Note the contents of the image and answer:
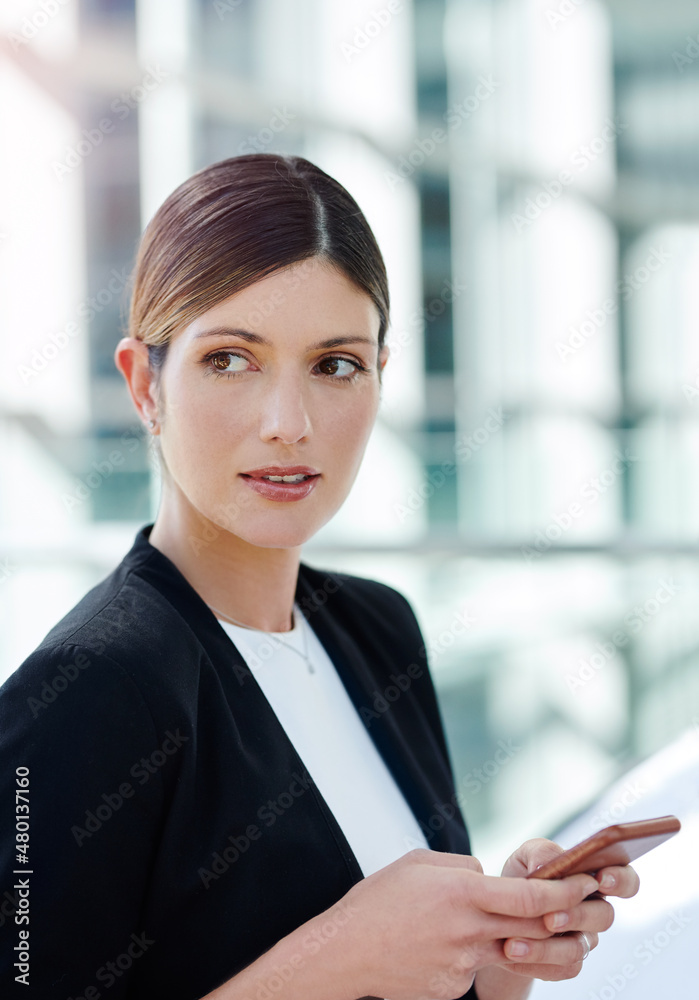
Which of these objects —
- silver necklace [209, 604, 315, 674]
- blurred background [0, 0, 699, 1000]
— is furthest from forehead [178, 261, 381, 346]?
blurred background [0, 0, 699, 1000]

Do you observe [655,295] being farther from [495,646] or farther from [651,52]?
[495,646]

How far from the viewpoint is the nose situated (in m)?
1.06

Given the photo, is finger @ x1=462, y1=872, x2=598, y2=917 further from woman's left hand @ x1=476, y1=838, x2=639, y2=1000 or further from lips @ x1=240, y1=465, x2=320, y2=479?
lips @ x1=240, y1=465, x2=320, y2=479

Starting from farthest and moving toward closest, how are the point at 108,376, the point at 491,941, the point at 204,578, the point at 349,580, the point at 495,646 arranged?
the point at 108,376, the point at 495,646, the point at 349,580, the point at 204,578, the point at 491,941

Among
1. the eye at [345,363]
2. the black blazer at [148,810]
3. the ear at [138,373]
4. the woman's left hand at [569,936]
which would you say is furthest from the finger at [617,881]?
the ear at [138,373]

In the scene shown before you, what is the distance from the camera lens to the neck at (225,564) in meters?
1.18

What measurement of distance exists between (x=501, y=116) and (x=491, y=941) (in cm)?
367

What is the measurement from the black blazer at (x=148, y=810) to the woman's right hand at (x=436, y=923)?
0.20ft

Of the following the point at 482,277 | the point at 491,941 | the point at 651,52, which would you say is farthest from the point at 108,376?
the point at 491,941

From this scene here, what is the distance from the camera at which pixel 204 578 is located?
1.19 m

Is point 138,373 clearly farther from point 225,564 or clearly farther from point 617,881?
Result: point 617,881

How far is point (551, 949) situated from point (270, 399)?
24.9 inches

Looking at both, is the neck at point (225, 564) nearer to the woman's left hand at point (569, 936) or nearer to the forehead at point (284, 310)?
the forehead at point (284, 310)

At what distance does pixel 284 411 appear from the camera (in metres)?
1.06
